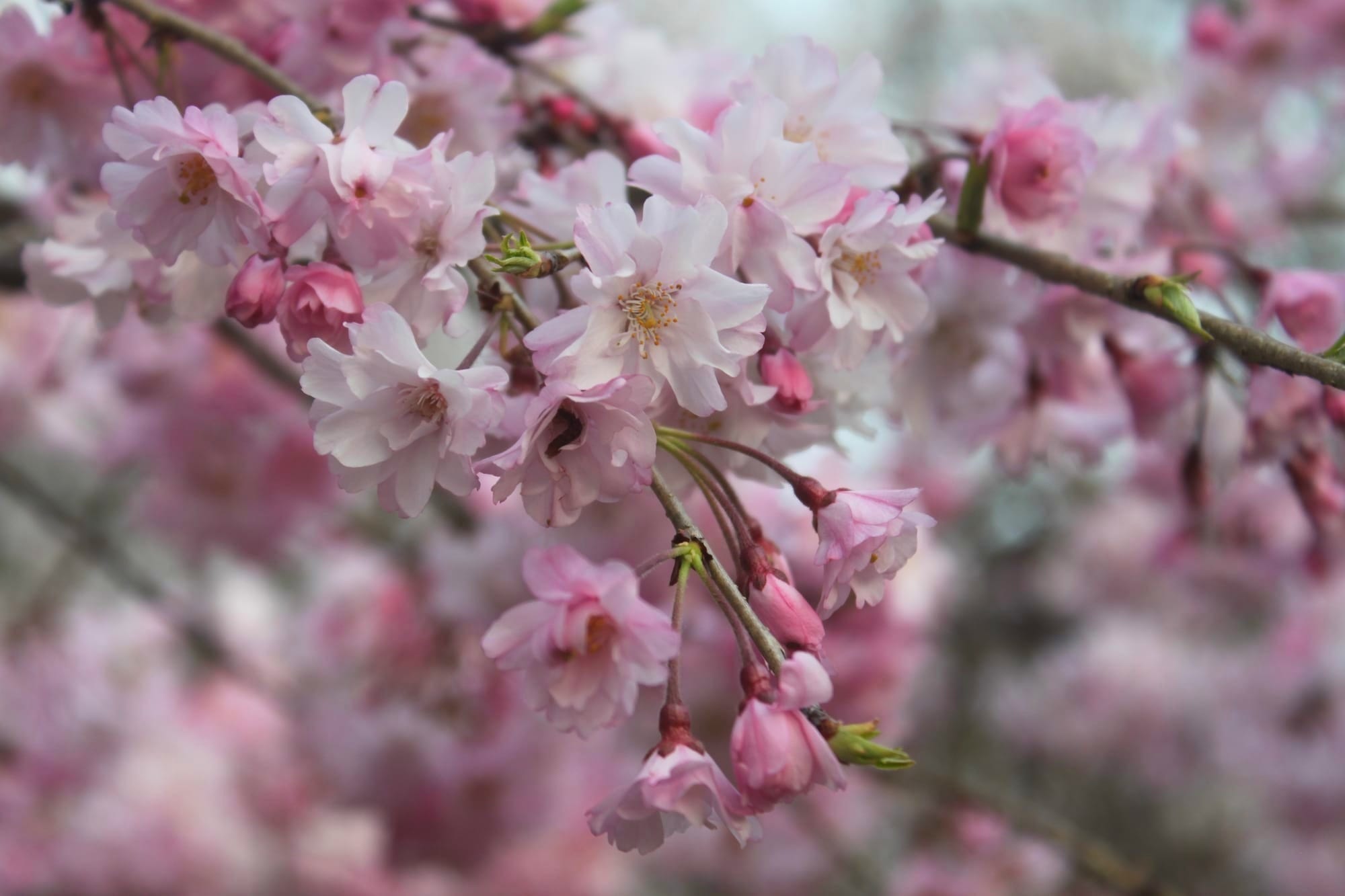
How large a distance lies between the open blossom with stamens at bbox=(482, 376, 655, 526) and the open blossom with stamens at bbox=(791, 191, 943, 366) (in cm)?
17

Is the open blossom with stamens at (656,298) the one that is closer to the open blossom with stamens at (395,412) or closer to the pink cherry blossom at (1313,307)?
the open blossom with stamens at (395,412)

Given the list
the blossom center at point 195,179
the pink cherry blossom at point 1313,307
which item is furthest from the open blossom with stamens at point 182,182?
the pink cherry blossom at point 1313,307

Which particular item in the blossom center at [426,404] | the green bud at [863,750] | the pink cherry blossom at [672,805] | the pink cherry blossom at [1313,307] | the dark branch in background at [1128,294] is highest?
the dark branch in background at [1128,294]

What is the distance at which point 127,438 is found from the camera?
1.78 m

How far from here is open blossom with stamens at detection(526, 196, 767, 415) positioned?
505 millimetres

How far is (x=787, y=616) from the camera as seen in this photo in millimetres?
501

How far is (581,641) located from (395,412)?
149 millimetres

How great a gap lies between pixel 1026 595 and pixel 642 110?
9.53ft

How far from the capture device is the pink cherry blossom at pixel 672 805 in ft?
1.57

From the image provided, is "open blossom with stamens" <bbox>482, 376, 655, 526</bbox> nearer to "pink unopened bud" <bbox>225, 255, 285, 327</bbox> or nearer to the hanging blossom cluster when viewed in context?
the hanging blossom cluster

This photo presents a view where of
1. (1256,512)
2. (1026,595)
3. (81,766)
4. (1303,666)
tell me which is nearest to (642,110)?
(1256,512)

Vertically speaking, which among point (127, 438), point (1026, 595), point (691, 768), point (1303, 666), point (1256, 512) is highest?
point (691, 768)

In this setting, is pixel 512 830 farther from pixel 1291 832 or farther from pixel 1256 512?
pixel 1291 832

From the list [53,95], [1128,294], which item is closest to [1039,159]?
[1128,294]
